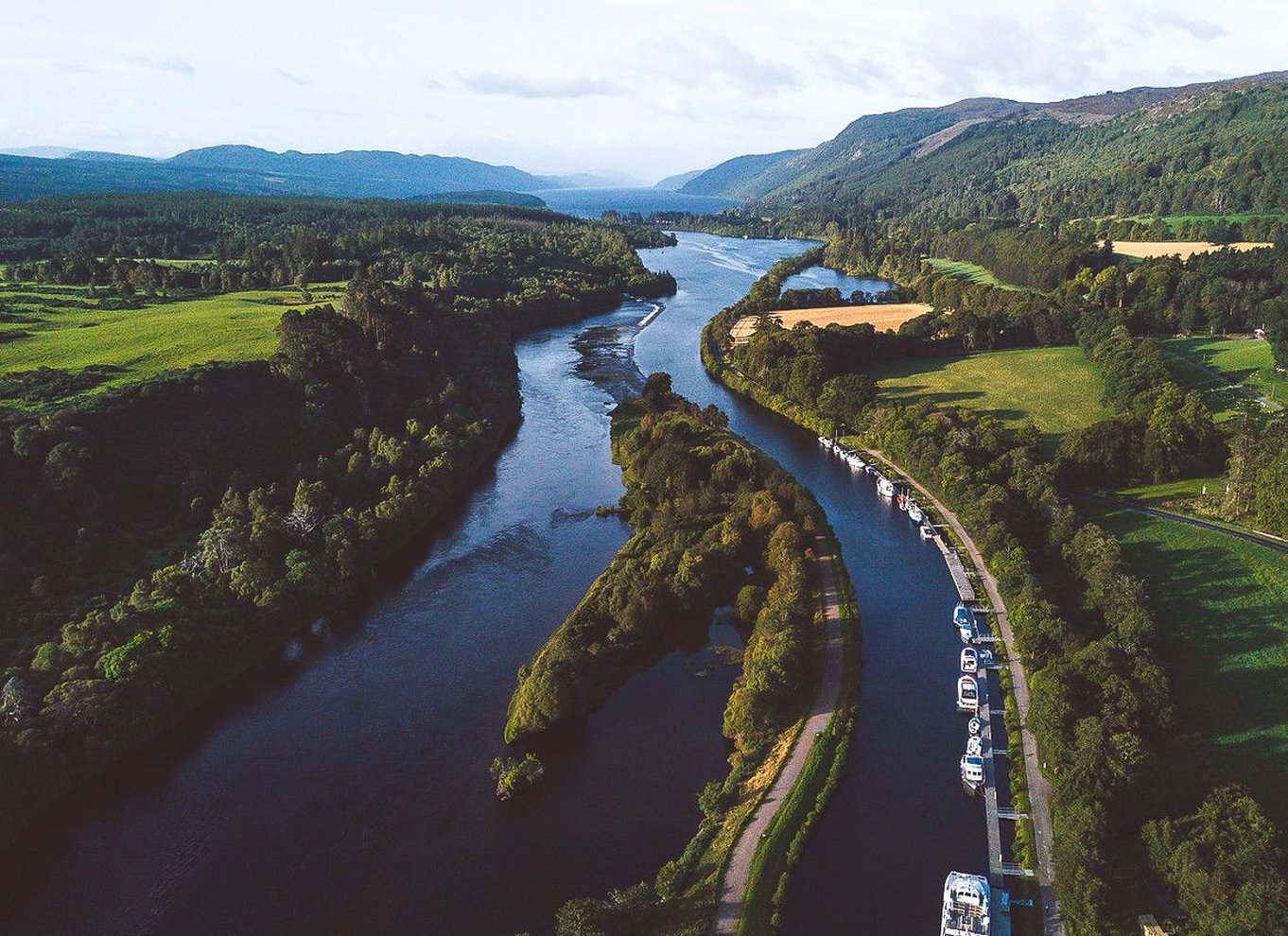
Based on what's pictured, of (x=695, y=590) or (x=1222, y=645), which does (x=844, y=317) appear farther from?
(x=1222, y=645)

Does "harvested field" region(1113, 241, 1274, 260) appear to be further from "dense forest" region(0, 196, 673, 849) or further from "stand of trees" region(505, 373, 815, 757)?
"dense forest" region(0, 196, 673, 849)

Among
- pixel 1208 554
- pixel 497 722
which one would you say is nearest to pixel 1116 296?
pixel 1208 554

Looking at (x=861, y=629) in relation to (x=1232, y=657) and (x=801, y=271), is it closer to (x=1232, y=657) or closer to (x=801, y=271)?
(x=1232, y=657)

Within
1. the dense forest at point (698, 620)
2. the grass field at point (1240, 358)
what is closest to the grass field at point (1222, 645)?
the dense forest at point (698, 620)

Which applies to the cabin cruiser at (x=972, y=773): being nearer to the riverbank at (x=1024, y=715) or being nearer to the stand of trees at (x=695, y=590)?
the riverbank at (x=1024, y=715)

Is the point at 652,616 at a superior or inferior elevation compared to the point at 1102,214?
Answer: inferior

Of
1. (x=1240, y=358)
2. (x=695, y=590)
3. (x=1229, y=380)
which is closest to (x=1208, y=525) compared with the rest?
(x=695, y=590)
